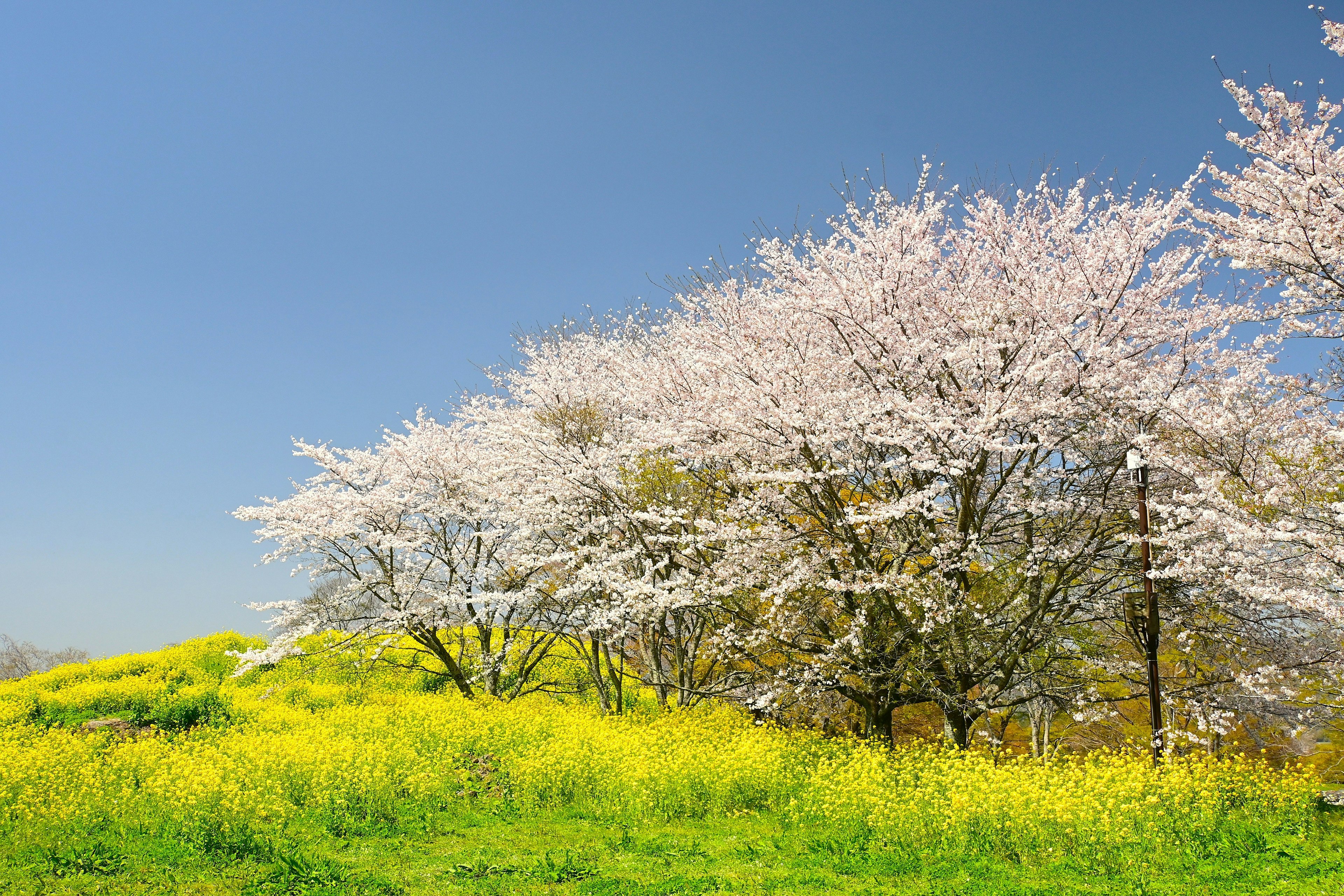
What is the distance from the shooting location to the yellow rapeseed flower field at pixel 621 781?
1002 cm

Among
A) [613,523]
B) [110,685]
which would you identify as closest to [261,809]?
[613,523]

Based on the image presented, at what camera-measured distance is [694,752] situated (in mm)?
13422

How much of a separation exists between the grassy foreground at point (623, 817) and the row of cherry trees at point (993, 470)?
208cm

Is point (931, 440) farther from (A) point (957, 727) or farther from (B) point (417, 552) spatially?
(B) point (417, 552)

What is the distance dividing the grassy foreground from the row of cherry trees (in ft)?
6.83

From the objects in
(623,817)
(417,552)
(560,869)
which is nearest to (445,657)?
(417,552)

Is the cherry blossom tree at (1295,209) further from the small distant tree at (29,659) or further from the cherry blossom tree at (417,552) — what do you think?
the small distant tree at (29,659)

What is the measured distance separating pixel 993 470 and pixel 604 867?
1030 cm

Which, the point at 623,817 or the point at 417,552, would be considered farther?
the point at 417,552

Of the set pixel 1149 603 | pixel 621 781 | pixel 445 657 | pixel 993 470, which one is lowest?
pixel 621 781

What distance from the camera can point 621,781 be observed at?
12.4 meters

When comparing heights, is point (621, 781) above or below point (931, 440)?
below

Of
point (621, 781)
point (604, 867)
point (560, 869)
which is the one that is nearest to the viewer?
point (560, 869)

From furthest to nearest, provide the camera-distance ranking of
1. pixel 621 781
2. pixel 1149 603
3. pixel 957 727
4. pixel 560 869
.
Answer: pixel 957 727 < pixel 1149 603 < pixel 621 781 < pixel 560 869
